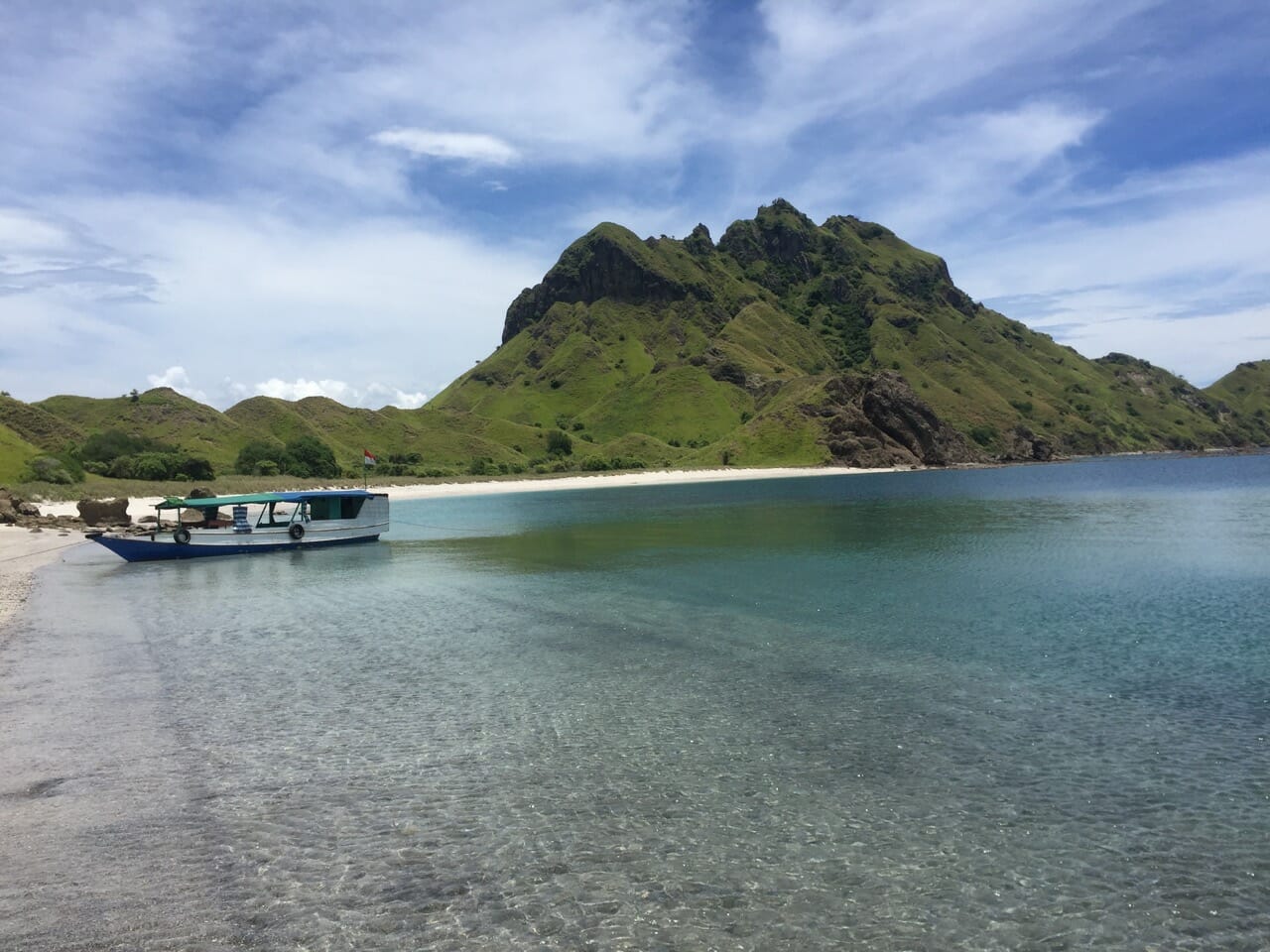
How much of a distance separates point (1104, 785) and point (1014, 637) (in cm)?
1223

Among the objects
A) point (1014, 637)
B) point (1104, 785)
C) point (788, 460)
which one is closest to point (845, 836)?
point (1104, 785)

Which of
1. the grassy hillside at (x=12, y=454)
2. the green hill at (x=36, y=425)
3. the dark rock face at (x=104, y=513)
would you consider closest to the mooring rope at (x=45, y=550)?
the dark rock face at (x=104, y=513)

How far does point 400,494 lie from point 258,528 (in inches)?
2897

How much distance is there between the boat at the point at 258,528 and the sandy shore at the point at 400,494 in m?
4.77

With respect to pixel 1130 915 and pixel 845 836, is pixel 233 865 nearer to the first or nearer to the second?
pixel 845 836

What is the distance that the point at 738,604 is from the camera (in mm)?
31797

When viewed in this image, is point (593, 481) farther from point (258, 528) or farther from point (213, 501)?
point (213, 501)

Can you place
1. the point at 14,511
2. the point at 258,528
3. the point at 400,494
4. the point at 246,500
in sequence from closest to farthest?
the point at 246,500 → the point at 258,528 → the point at 14,511 → the point at 400,494

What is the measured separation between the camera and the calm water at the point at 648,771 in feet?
32.8

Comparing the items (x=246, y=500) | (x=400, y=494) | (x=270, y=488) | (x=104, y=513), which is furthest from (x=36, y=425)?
(x=246, y=500)

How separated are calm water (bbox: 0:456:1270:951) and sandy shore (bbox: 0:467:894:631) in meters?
10.0

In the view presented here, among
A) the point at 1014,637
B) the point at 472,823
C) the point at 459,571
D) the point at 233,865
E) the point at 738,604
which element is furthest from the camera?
the point at 459,571

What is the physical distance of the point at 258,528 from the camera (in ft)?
193

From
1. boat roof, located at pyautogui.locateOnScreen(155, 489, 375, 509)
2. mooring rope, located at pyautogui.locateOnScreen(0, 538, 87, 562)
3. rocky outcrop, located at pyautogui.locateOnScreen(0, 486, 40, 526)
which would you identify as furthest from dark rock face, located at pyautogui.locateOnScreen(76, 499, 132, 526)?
boat roof, located at pyautogui.locateOnScreen(155, 489, 375, 509)
